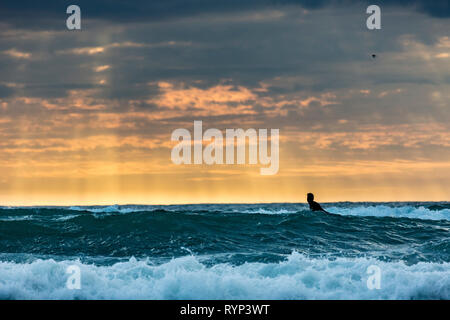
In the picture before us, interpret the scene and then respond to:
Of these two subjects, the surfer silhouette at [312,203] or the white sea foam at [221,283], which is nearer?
the white sea foam at [221,283]

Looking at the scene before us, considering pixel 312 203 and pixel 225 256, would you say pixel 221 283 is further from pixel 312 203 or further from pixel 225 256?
pixel 312 203

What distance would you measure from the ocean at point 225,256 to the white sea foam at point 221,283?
0.07 ft

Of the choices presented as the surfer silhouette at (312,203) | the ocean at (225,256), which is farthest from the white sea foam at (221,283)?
the surfer silhouette at (312,203)

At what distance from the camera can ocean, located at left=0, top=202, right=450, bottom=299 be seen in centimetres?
1107

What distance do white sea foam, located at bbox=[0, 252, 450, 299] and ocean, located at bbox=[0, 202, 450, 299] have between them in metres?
0.02

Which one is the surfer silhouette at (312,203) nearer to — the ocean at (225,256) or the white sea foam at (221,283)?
the ocean at (225,256)

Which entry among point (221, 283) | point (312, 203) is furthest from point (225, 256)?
point (312, 203)

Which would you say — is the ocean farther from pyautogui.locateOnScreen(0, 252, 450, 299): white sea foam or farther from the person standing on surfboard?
the person standing on surfboard

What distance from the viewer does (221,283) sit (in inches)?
440

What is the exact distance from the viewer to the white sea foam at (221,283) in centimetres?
1093

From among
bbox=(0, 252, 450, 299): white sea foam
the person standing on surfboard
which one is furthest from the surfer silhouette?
bbox=(0, 252, 450, 299): white sea foam
